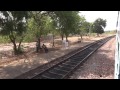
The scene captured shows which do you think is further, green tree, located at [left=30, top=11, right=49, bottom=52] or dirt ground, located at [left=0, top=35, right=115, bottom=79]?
green tree, located at [left=30, top=11, right=49, bottom=52]

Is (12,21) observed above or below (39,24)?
above

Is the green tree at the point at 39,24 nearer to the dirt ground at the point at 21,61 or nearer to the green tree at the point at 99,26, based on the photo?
the dirt ground at the point at 21,61

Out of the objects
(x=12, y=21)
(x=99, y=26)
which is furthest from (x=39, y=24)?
(x=99, y=26)

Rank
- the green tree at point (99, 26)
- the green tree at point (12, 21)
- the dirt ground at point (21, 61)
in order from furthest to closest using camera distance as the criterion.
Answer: the green tree at point (99, 26), the green tree at point (12, 21), the dirt ground at point (21, 61)

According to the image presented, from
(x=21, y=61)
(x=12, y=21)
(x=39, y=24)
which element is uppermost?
(x=12, y=21)

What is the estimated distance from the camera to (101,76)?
42.0 ft

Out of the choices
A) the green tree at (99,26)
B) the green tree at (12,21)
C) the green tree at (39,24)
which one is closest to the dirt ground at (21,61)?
the green tree at (39,24)

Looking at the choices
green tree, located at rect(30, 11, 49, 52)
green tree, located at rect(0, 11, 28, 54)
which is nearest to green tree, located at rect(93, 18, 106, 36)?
green tree, located at rect(30, 11, 49, 52)

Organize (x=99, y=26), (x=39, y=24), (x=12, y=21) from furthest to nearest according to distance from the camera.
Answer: (x=99, y=26)
(x=39, y=24)
(x=12, y=21)

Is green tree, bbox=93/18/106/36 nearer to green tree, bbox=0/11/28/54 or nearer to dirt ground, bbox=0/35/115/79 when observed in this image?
dirt ground, bbox=0/35/115/79

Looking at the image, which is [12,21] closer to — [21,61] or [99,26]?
[21,61]
